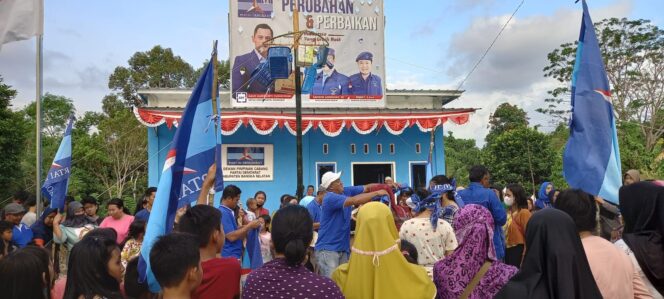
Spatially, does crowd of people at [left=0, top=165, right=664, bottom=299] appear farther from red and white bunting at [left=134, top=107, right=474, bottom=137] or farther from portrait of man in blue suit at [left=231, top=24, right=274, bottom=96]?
portrait of man in blue suit at [left=231, top=24, right=274, bottom=96]

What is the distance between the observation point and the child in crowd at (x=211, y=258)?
299cm

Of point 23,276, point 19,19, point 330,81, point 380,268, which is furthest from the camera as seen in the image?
point 330,81

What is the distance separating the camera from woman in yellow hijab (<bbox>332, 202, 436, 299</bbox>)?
341 centimetres

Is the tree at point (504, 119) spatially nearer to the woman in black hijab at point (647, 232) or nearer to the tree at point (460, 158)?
the tree at point (460, 158)

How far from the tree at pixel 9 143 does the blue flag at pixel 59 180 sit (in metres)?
16.3

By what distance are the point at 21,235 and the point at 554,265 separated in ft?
20.1

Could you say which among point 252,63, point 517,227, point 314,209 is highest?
point 252,63

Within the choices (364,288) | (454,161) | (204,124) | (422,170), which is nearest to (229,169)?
(422,170)

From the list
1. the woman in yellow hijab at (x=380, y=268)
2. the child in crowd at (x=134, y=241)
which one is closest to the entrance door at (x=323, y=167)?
the child in crowd at (x=134, y=241)

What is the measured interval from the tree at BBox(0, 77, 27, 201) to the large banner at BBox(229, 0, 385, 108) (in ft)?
37.6

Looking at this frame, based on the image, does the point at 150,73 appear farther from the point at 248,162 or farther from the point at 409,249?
the point at 409,249

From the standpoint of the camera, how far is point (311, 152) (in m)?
16.0

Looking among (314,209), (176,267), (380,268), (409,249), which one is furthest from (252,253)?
(176,267)

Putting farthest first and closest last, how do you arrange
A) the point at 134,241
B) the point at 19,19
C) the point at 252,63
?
1. the point at 252,63
2. the point at 19,19
3. the point at 134,241
